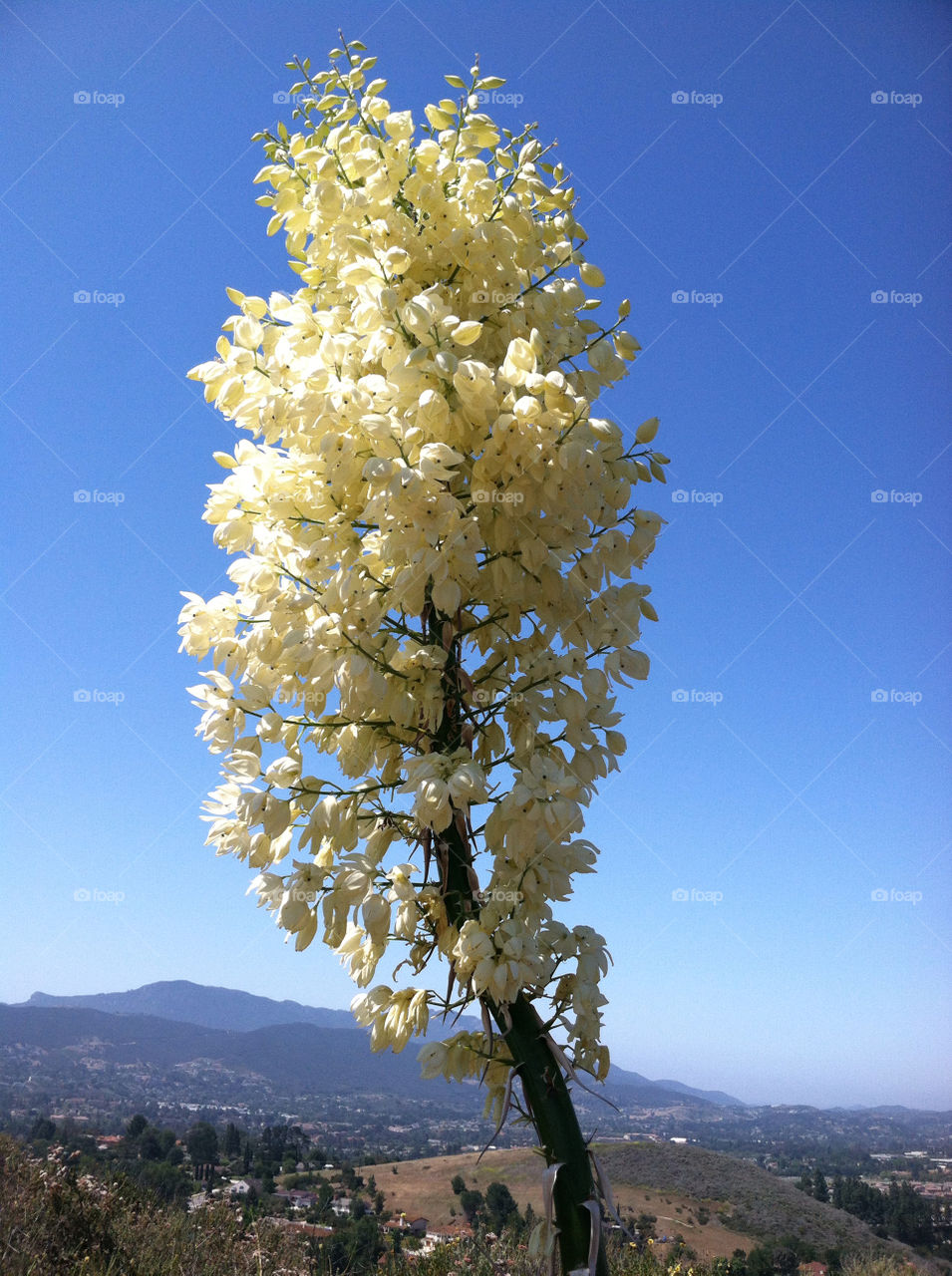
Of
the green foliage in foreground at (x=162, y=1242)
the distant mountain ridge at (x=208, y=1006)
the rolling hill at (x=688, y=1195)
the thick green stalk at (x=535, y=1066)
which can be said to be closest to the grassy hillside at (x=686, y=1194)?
the rolling hill at (x=688, y=1195)

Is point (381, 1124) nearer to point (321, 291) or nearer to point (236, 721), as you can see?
point (236, 721)

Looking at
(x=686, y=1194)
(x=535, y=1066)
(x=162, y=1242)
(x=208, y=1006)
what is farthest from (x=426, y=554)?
(x=208, y=1006)

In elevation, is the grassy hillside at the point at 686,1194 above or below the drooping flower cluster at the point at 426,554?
below

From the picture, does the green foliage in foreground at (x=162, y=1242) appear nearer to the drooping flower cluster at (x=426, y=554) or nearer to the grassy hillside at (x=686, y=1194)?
the grassy hillside at (x=686, y=1194)

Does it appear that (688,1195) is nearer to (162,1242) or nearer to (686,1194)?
(686,1194)

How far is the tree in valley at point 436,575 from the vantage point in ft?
6.21

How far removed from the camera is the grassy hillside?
232 inches

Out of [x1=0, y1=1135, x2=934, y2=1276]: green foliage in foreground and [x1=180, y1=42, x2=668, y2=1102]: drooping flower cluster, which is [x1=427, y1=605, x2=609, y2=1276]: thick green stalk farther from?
[x1=0, y1=1135, x2=934, y2=1276]: green foliage in foreground

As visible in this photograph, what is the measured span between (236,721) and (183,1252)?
3269 millimetres

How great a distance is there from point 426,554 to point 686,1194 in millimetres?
7328

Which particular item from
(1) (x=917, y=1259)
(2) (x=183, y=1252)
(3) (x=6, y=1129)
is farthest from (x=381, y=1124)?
(2) (x=183, y=1252)

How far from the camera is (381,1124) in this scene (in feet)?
30.2

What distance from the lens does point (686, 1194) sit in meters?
7.15

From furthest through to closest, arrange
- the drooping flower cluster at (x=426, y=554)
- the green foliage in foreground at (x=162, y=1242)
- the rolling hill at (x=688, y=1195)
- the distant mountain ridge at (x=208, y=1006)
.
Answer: the distant mountain ridge at (x=208, y=1006) < the rolling hill at (x=688, y=1195) < the green foliage in foreground at (x=162, y=1242) < the drooping flower cluster at (x=426, y=554)
